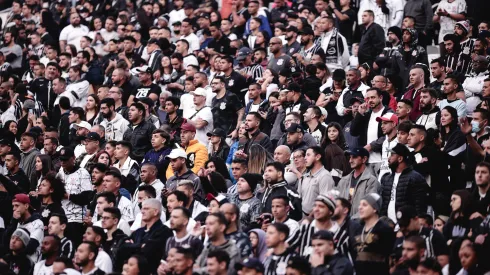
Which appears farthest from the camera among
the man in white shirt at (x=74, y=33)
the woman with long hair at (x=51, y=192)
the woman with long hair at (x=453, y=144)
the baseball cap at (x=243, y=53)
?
the man in white shirt at (x=74, y=33)

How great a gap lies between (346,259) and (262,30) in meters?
11.2

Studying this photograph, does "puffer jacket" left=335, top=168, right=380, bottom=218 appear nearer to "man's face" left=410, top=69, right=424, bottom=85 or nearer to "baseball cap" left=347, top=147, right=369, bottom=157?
"baseball cap" left=347, top=147, right=369, bottom=157

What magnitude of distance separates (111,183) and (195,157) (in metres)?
1.83

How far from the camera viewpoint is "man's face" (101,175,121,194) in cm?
1477

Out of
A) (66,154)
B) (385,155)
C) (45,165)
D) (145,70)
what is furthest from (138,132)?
(385,155)

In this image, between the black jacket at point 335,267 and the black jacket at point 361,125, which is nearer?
the black jacket at point 335,267

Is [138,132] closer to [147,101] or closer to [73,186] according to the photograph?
[147,101]

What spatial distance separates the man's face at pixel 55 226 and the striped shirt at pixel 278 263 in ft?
10.2

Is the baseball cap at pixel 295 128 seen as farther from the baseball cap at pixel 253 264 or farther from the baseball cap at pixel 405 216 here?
the baseball cap at pixel 253 264

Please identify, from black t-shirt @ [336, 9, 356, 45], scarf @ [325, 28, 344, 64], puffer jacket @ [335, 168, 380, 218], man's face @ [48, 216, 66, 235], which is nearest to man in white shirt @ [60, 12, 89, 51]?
black t-shirt @ [336, 9, 356, 45]

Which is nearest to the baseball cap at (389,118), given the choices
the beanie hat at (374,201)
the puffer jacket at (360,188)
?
the puffer jacket at (360,188)

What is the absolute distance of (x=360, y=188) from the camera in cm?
1382

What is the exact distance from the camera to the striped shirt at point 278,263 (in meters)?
11.8

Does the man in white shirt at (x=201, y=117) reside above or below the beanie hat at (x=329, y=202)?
below
